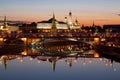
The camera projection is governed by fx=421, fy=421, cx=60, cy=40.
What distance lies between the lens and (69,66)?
3450cm

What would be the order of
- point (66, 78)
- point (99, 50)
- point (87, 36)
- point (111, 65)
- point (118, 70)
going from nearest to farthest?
point (66, 78), point (118, 70), point (111, 65), point (99, 50), point (87, 36)

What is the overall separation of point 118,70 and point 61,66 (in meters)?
5.69

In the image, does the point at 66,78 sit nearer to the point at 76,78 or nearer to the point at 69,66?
the point at 76,78

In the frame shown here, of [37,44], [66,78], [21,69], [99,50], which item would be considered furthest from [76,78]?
[37,44]

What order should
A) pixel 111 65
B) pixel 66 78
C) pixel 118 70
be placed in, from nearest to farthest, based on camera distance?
1. pixel 66 78
2. pixel 118 70
3. pixel 111 65

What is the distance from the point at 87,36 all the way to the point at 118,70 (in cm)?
2635

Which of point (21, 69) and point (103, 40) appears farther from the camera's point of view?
point (103, 40)

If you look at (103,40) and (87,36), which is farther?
(103,40)

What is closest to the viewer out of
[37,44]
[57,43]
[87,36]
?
[87,36]

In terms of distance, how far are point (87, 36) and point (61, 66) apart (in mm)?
22825

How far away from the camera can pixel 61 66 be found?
115 feet

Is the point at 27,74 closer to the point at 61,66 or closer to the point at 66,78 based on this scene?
the point at 66,78

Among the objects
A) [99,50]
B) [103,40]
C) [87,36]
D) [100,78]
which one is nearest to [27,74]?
[100,78]

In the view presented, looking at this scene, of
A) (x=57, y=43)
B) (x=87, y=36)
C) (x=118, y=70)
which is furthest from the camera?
(x=57, y=43)
